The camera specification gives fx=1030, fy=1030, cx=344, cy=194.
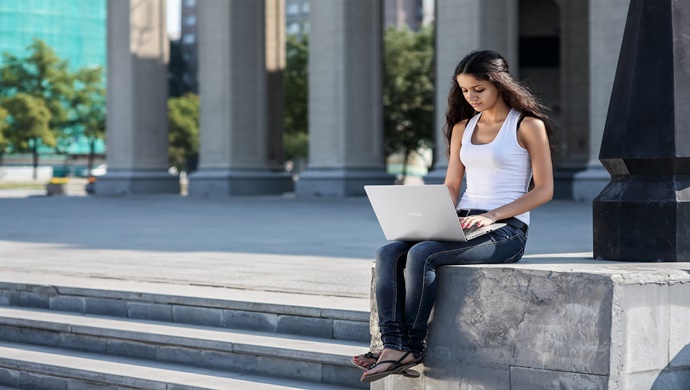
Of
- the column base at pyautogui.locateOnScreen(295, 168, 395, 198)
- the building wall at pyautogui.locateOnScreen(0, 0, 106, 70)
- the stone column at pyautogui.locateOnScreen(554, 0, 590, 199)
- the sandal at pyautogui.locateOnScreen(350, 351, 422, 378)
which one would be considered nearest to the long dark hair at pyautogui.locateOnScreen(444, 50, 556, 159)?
the sandal at pyautogui.locateOnScreen(350, 351, 422, 378)

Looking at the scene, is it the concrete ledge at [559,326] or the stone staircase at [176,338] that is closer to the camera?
the concrete ledge at [559,326]

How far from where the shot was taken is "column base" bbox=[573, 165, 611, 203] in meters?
27.9

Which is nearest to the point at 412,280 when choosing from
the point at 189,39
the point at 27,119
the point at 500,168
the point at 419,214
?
the point at 419,214

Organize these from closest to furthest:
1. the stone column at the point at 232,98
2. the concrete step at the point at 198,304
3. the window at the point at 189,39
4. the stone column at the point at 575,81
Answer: the concrete step at the point at 198,304 → the stone column at the point at 232,98 → the stone column at the point at 575,81 → the window at the point at 189,39

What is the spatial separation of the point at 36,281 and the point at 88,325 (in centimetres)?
176

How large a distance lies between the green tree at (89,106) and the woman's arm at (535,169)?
271 ft

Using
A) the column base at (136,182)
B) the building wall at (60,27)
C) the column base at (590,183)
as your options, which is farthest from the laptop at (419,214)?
the building wall at (60,27)

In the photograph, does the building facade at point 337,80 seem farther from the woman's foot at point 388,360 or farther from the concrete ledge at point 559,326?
the woman's foot at point 388,360

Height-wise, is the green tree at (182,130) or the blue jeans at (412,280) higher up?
the green tree at (182,130)

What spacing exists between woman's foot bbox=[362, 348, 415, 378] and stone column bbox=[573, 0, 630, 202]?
71.9 feet

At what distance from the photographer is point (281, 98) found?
143ft

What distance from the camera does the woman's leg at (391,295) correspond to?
6.40 metres

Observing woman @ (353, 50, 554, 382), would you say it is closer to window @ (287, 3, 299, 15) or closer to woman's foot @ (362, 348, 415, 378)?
woman's foot @ (362, 348, 415, 378)

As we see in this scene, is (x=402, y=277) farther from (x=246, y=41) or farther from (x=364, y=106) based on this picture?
(x=246, y=41)
